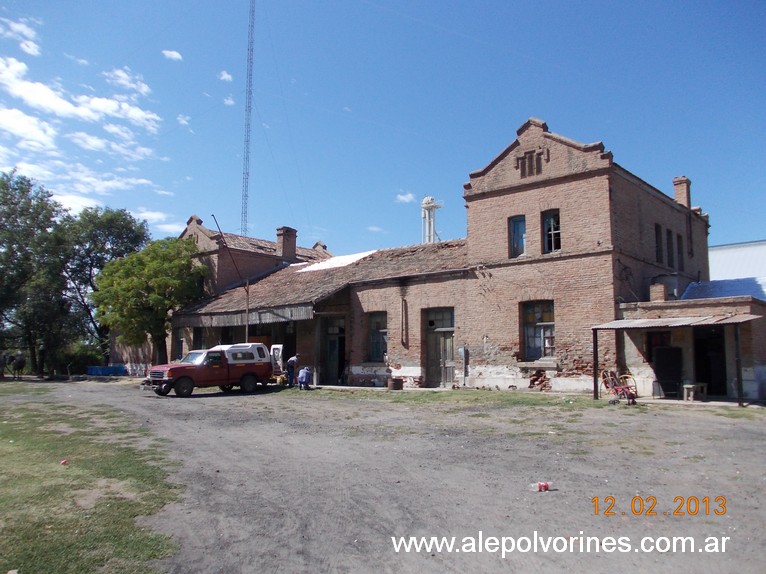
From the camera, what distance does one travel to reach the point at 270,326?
29250 mm

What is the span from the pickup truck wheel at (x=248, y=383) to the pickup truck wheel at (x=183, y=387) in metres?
2.12

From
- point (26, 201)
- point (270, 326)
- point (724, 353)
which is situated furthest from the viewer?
point (26, 201)

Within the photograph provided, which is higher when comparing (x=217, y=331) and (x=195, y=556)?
(x=217, y=331)

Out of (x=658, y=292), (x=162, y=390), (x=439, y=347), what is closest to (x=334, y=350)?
(x=439, y=347)

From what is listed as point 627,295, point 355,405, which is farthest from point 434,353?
point 627,295

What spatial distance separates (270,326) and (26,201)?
2392cm

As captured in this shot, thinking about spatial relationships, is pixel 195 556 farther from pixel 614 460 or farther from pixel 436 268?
pixel 436 268

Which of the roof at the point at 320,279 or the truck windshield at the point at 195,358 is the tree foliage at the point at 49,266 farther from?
the truck windshield at the point at 195,358

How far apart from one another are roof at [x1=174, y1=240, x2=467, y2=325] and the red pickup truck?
2.54 meters

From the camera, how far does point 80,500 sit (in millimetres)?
6559

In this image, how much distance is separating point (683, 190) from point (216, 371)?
852 inches

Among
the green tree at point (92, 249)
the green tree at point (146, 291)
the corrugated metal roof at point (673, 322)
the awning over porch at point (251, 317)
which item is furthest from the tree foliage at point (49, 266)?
the corrugated metal roof at point (673, 322)

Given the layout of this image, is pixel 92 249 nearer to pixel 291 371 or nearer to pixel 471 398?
pixel 291 371

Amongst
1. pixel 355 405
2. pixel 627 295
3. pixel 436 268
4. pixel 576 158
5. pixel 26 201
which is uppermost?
pixel 26 201
